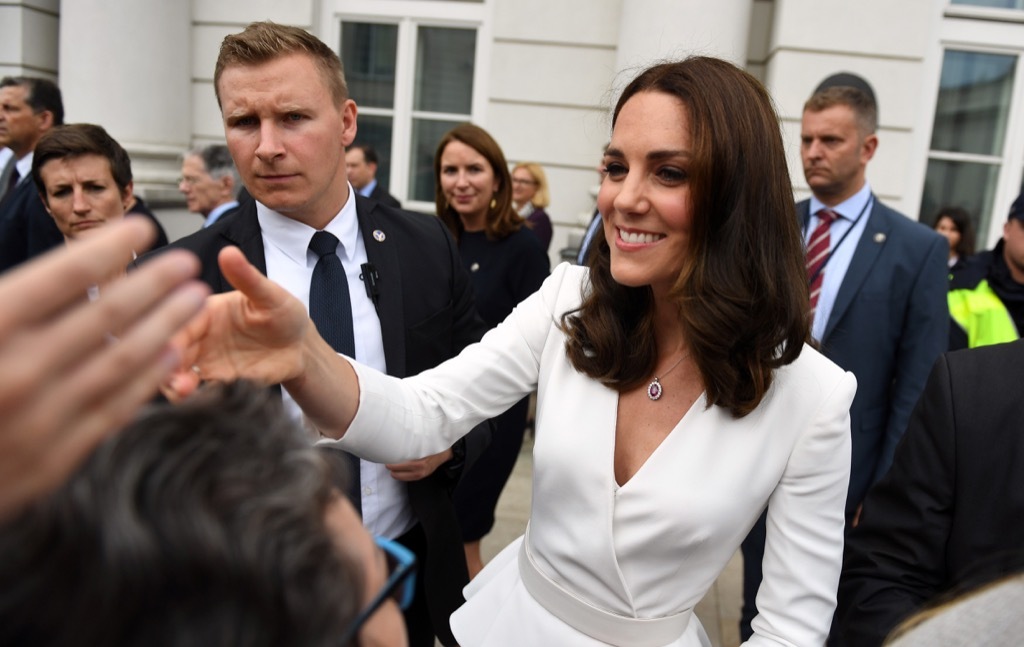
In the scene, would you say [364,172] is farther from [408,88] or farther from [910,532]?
[910,532]

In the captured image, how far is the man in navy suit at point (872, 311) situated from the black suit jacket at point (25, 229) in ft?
11.0

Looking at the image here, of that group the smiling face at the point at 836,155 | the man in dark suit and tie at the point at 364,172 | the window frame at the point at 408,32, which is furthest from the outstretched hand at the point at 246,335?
the window frame at the point at 408,32

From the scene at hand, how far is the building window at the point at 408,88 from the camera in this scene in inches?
280

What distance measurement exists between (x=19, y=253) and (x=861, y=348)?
3.82 metres

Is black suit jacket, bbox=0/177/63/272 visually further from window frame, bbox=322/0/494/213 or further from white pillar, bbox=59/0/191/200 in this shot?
window frame, bbox=322/0/494/213

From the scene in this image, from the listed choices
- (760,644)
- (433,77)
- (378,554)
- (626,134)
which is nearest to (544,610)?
(760,644)

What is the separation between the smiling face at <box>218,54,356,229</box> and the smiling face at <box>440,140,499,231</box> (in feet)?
6.39

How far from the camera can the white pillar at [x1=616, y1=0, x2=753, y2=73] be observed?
5688 millimetres

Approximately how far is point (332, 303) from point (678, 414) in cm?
91

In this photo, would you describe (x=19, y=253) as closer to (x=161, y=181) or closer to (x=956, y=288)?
(x=161, y=181)

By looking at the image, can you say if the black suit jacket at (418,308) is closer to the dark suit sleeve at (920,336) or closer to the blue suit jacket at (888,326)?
the blue suit jacket at (888,326)

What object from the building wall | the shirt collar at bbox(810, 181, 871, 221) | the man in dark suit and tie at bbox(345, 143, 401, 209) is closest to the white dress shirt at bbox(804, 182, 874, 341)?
the shirt collar at bbox(810, 181, 871, 221)

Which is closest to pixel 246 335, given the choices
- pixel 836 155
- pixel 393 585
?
pixel 393 585

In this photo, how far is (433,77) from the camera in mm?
7230
